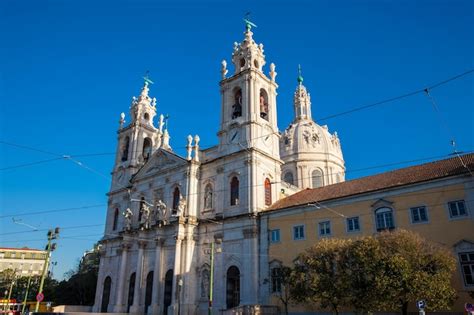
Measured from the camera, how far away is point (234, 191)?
35.2 m

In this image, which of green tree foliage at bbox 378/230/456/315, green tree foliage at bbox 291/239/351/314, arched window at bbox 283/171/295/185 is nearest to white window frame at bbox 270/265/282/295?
green tree foliage at bbox 291/239/351/314

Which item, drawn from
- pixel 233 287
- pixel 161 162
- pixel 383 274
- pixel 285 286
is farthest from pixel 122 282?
pixel 383 274

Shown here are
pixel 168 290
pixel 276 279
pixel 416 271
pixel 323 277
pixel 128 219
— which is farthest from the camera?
pixel 128 219

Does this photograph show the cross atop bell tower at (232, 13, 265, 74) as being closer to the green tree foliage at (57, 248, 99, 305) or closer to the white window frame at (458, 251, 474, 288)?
the white window frame at (458, 251, 474, 288)

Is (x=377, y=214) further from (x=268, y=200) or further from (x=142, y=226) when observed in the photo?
(x=142, y=226)

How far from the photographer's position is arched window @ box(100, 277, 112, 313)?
42969 millimetres

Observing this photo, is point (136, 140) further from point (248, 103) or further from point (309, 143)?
point (309, 143)

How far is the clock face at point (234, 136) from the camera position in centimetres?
3666

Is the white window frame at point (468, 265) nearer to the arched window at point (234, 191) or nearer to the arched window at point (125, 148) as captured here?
the arched window at point (234, 191)

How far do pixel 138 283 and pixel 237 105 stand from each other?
65.2 feet

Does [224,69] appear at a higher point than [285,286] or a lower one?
higher

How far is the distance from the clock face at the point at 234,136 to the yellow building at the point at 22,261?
222ft

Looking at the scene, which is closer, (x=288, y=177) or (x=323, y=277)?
(x=323, y=277)

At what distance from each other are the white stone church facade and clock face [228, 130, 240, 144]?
13 cm
